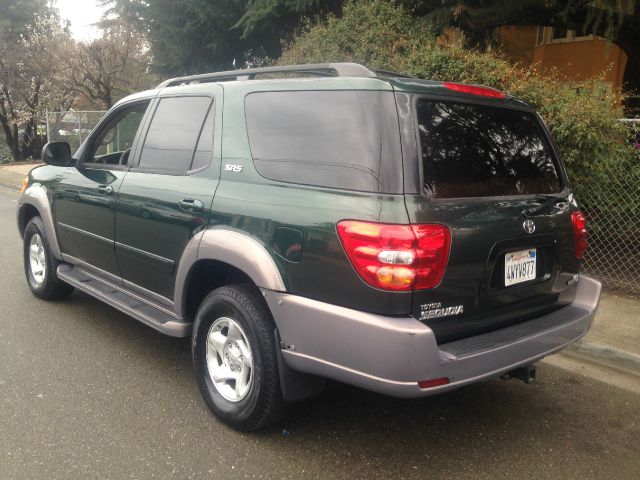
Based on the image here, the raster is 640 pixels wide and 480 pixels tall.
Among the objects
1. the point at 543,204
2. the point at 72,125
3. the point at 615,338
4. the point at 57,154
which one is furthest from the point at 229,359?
the point at 72,125

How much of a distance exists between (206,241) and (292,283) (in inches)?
26.9

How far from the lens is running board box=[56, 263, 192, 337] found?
356 cm

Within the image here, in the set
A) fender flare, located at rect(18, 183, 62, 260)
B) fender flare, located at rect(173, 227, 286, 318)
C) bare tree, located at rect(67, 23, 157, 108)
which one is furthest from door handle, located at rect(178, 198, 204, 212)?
bare tree, located at rect(67, 23, 157, 108)

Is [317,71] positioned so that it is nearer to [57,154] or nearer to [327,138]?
[327,138]

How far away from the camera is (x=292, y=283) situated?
2.76 m

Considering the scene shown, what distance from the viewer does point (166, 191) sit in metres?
3.60

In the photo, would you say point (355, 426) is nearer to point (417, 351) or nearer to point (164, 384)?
point (417, 351)

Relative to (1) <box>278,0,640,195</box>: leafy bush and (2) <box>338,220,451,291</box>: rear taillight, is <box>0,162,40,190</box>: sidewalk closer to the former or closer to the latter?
(1) <box>278,0,640,195</box>: leafy bush

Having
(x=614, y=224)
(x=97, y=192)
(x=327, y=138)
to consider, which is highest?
(x=327, y=138)

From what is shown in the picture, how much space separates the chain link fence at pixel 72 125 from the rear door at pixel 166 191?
1434 cm

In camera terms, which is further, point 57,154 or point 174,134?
point 57,154

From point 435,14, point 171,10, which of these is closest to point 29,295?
point 435,14

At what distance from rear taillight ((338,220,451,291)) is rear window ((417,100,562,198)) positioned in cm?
27

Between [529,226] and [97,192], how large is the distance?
3025 millimetres
